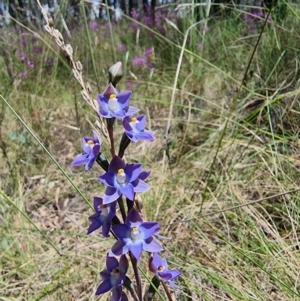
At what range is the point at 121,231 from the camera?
870mm

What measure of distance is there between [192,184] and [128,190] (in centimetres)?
120

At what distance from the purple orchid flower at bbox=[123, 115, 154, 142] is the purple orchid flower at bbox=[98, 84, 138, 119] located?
2cm

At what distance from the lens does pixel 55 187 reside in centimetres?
234

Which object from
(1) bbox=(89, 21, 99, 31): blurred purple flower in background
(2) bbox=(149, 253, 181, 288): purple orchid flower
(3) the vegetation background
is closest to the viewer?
(2) bbox=(149, 253, 181, 288): purple orchid flower

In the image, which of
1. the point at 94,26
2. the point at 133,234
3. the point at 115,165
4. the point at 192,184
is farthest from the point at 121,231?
the point at 94,26

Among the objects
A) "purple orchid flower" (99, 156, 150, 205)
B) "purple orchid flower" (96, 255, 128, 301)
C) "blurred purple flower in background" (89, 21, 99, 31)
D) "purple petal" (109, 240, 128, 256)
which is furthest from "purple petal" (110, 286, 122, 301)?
"blurred purple flower in background" (89, 21, 99, 31)

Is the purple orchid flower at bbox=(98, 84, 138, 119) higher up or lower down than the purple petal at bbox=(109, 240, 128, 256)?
higher up

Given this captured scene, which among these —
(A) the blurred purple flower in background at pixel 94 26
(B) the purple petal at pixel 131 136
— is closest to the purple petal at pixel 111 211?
A: (B) the purple petal at pixel 131 136

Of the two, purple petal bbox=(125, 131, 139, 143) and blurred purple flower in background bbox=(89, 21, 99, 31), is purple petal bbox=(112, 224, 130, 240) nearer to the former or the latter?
purple petal bbox=(125, 131, 139, 143)

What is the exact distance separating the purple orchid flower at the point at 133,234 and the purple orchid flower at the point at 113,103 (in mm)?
186

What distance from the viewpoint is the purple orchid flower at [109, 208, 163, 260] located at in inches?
34.0

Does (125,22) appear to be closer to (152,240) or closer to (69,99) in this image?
(69,99)

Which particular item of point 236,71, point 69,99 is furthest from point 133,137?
point 69,99

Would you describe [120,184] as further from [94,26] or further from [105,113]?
[94,26]
